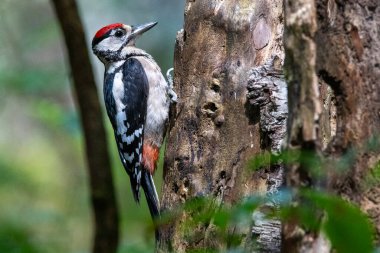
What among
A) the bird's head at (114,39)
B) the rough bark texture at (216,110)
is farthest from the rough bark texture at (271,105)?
the bird's head at (114,39)

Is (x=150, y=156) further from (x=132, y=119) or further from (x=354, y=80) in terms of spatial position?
(x=354, y=80)

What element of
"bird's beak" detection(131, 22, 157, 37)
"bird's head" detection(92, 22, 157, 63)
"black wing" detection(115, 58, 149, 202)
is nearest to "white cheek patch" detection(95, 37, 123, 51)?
"bird's head" detection(92, 22, 157, 63)

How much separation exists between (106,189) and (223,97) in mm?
1487

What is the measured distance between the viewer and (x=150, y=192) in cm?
461

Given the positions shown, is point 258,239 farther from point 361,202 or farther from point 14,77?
point 14,77

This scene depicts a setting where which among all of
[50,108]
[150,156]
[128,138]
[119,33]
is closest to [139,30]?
[119,33]

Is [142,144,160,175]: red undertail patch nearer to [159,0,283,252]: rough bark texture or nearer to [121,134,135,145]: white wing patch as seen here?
[121,134,135,145]: white wing patch

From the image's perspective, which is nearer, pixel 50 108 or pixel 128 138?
pixel 128 138

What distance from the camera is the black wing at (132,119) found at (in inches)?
194

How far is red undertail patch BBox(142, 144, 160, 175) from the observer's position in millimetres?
4895

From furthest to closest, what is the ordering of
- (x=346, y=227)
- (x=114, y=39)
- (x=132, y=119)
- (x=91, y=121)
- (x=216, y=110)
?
(x=114, y=39) < (x=132, y=119) < (x=216, y=110) < (x=91, y=121) < (x=346, y=227)

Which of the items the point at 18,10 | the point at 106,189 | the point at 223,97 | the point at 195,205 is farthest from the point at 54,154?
the point at 195,205

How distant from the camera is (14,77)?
590 centimetres

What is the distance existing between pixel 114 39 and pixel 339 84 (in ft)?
11.8
